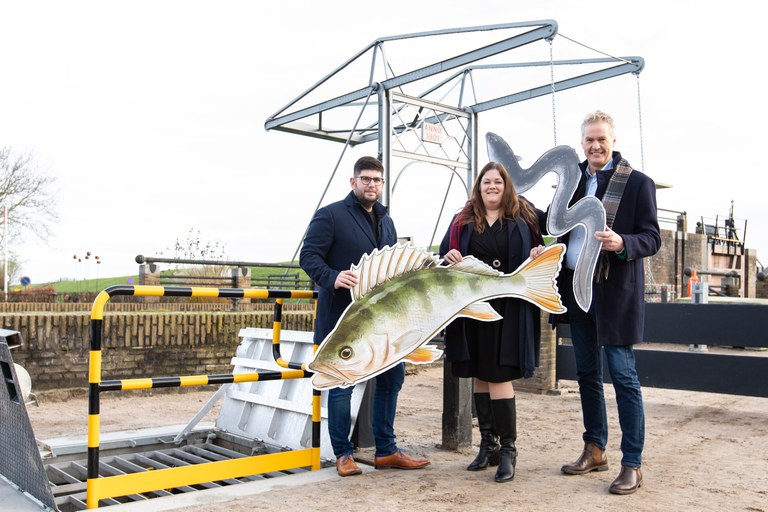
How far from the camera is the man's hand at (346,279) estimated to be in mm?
3672

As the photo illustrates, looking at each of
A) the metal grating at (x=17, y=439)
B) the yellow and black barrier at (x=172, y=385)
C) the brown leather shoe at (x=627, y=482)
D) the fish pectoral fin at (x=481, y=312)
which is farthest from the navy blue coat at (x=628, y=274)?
the metal grating at (x=17, y=439)

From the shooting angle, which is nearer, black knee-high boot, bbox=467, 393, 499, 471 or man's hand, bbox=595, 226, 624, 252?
man's hand, bbox=595, 226, 624, 252

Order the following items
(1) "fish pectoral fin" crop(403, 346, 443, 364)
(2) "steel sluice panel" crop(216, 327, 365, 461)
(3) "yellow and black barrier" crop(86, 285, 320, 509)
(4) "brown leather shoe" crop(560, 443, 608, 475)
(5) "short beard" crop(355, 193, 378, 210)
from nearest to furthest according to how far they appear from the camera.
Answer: (3) "yellow and black barrier" crop(86, 285, 320, 509) → (1) "fish pectoral fin" crop(403, 346, 443, 364) → (5) "short beard" crop(355, 193, 378, 210) → (4) "brown leather shoe" crop(560, 443, 608, 475) → (2) "steel sluice panel" crop(216, 327, 365, 461)

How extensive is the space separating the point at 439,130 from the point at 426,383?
410cm

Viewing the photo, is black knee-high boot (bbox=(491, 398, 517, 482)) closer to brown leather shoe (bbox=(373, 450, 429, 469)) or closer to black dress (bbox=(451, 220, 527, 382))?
black dress (bbox=(451, 220, 527, 382))

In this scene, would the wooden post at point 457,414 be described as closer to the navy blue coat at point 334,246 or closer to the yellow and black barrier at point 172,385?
the yellow and black barrier at point 172,385

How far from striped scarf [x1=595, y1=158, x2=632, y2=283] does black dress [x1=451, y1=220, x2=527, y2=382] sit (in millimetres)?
415

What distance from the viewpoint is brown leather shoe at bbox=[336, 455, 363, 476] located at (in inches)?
161

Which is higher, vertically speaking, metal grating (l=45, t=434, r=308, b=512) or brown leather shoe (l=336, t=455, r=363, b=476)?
brown leather shoe (l=336, t=455, r=363, b=476)

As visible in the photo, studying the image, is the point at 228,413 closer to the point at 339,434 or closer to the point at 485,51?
the point at 339,434

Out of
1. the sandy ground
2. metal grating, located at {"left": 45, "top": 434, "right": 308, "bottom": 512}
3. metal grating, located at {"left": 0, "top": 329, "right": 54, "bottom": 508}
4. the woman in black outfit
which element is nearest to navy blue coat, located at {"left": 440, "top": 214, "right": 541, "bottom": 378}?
the woman in black outfit

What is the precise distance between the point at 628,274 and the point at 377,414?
1650 millimetres

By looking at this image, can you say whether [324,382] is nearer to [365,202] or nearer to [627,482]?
[365,202]

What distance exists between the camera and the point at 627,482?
3777 millimetres
